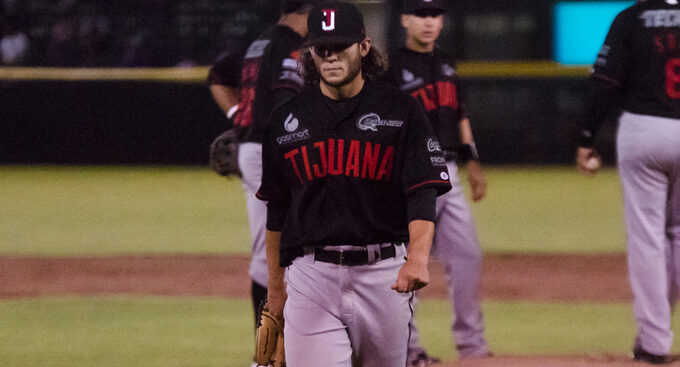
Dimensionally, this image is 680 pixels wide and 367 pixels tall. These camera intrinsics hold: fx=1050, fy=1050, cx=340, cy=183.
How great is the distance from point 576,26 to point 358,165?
599 inches

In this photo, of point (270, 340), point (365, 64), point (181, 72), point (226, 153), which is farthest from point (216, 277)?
point (181, 72)

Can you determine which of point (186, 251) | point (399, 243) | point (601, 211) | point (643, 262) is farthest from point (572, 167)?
point (399, 243)

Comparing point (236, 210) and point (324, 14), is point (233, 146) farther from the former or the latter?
point (236, 210)

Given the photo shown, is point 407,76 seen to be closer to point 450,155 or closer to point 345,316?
point 450,155

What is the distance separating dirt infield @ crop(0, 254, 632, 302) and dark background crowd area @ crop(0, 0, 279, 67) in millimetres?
8750

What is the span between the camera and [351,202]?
332cm

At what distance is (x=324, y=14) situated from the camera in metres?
3.32

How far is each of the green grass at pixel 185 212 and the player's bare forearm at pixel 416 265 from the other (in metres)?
6.58

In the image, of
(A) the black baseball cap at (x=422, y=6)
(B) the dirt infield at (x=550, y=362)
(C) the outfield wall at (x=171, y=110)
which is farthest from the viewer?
(C) the outfield wall at (x=171, y=110)

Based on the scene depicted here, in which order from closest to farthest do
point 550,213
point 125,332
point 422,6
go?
1. point 422,6
2. point 125,332
3. point 550,213

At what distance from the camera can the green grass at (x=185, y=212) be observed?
10094 mm

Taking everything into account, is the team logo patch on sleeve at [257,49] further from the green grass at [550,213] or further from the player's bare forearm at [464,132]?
the green grass at [550,213]

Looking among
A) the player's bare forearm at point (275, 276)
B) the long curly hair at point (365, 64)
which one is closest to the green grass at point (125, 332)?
the player's bare forearm at point (275, 276)

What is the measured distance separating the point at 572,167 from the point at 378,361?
1429 cm
